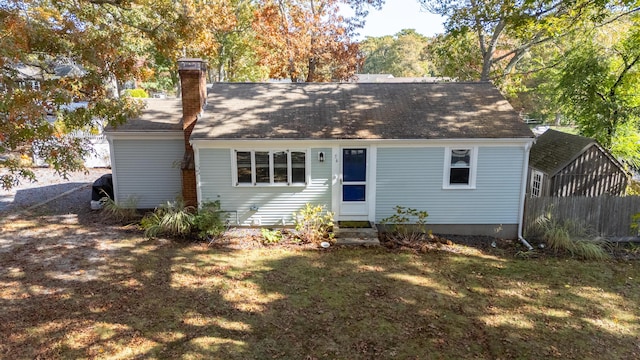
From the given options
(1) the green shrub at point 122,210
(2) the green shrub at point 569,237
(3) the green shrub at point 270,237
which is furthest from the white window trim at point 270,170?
(2) the green shrub at point 569,237

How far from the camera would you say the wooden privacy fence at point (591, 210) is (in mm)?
11375

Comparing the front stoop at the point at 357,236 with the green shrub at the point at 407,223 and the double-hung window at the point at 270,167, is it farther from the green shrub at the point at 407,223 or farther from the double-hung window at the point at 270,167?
the double-hung window at the point at 270,167

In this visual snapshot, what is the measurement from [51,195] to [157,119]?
581 centimetres

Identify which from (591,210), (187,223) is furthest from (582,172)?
(187,223)

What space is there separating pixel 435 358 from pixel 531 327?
7.05 feet

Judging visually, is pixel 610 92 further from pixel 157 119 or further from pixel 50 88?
pixel 50 88

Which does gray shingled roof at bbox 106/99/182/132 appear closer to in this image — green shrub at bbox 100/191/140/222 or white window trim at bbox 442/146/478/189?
green shrub at bbox 100/191/140/222

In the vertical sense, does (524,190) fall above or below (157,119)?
below

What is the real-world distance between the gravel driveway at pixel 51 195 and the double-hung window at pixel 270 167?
6099 millimetres

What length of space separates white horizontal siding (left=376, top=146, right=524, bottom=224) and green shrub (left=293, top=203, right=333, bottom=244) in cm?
153

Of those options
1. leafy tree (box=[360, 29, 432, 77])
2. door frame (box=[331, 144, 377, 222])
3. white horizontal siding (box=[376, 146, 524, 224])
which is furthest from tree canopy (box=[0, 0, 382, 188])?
leafy tree (box=[360, 29, 432, 77])

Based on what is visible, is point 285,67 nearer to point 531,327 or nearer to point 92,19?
point 92,19

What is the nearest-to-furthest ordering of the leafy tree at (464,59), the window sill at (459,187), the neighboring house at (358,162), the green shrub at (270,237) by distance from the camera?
the green shrub at (270,237) → the neighboring house at (358,162) → the window sill at (459,187) → the leafy tree at (464,59)

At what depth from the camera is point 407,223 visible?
11391 millimetres
